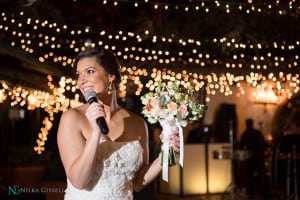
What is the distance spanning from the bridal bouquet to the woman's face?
0.24 m

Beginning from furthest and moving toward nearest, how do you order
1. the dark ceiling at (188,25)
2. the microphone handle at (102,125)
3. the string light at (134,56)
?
the dark ceiling at (188,25)
the string light at (134,56)
the microphone handle at (102,125)

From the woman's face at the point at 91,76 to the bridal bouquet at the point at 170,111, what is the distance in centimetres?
24

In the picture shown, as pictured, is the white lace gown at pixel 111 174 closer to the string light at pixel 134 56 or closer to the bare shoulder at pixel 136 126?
the bare shoulder at pixel 136 126

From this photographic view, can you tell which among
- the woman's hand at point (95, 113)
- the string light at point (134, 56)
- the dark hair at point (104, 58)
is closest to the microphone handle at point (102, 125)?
the woman's hand at point (95, 113)

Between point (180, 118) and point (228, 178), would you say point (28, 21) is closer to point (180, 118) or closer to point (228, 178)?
point (180, 118)

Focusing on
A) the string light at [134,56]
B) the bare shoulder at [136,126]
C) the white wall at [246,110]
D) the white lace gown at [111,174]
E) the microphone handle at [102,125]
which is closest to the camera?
the microphone handle at [102,125]

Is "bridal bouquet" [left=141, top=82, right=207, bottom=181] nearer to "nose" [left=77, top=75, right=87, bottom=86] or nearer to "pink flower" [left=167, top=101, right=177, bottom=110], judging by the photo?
"pink flower" [left=167, top=101, right=177, bottom=110]

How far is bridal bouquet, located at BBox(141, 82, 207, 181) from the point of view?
2537 mm

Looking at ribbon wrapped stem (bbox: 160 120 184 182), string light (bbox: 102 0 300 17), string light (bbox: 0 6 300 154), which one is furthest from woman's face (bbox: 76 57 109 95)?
string light (bbox: 102 0 300 17)

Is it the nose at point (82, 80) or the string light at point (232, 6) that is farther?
the string light at point (232, 6)

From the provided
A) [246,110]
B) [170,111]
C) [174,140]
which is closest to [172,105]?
[170,111]

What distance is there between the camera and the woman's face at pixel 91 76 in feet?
8.07

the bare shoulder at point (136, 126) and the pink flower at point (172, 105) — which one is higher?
the pink flower at point (172, 105)

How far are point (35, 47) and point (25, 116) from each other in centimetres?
93
